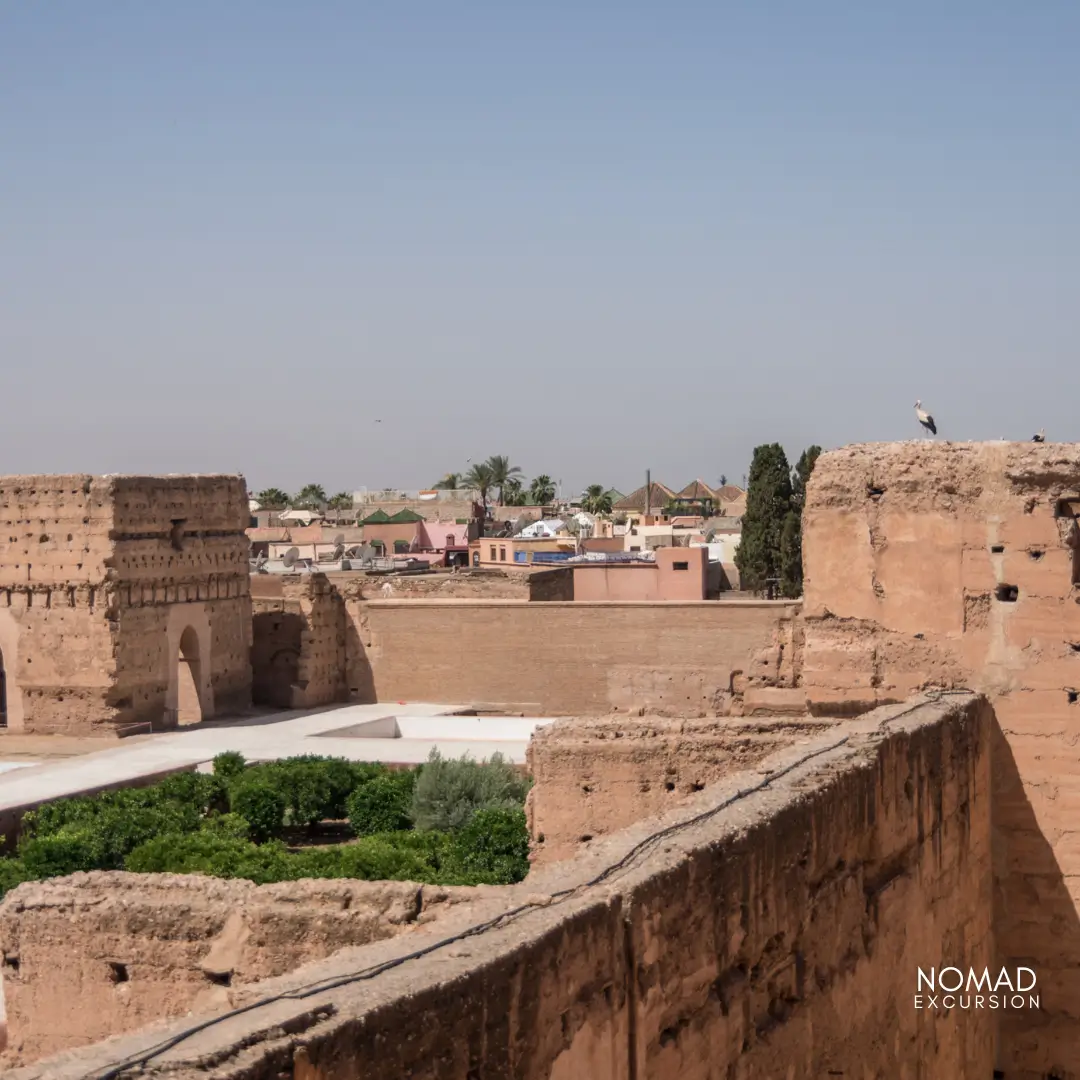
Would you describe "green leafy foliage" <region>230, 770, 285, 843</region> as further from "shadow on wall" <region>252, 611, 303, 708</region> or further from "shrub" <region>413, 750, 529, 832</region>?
"shadow on wall" <region>252, 611, 303, 708</region>

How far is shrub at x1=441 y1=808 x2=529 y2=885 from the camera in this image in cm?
1519

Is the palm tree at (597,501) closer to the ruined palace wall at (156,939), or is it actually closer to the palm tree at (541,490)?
the palm tree at (541,490)

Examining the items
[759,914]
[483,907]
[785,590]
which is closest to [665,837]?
[759,914]

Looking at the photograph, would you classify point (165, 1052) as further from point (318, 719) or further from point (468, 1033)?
point (318, 719)

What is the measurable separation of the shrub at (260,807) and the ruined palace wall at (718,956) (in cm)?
1057

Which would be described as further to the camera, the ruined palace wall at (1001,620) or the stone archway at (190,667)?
the stone archway at (190,667)

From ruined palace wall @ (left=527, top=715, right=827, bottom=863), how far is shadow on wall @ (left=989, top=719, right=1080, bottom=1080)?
3.96 feet

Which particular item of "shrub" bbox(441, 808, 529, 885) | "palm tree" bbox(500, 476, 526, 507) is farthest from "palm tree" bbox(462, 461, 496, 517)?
"shrub" bbox(441, 808, 529, 885)

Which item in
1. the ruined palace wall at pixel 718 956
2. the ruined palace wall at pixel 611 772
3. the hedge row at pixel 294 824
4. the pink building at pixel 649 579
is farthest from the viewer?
the pink building at pixel 649 579

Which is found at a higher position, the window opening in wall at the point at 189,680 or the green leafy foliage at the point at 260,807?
the window opening in wall at the point at 189,680

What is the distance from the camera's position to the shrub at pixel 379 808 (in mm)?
19031

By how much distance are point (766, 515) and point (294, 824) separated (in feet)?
74.7

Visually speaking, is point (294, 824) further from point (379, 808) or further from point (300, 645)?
point (300, 645)

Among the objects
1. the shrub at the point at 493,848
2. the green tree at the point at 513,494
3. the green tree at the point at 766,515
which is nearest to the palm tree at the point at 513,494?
the green tree at the point at 513,494
